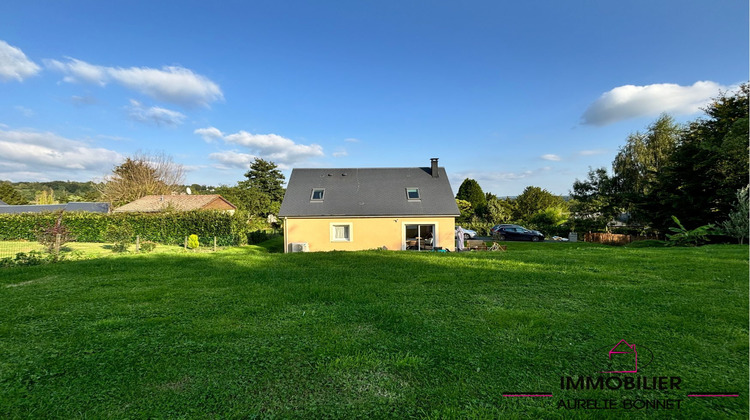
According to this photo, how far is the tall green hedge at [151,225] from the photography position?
19531 millimetres

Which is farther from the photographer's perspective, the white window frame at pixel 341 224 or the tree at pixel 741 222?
the white window frame at pixel 341 224

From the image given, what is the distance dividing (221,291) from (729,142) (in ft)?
69.8

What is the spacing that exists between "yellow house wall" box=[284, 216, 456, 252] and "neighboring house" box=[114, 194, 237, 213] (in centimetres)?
1434

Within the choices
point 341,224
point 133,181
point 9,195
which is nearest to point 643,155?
point 341,224

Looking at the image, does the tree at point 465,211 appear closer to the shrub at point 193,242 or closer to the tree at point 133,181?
the shrub at point 193,242

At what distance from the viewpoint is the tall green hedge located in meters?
19.5

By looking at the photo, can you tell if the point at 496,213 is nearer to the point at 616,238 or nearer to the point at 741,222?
the point at 616,238

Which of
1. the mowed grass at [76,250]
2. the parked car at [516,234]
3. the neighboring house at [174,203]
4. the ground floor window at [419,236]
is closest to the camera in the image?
the mowed grass at [76,250]

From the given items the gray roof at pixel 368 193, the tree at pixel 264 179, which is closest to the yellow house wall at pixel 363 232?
the gray roof at pixel 368 193

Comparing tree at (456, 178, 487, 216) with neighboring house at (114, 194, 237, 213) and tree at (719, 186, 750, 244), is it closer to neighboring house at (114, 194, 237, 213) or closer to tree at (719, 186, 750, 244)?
tree at (719, 186, 750, 244)

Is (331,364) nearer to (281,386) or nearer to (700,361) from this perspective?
(281,386)

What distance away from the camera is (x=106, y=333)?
3.55m

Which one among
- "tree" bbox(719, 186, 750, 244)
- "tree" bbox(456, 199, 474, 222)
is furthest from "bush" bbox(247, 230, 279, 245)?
"tree" bbox(719, 186, 750, 244)

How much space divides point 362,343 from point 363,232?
1369 cm
